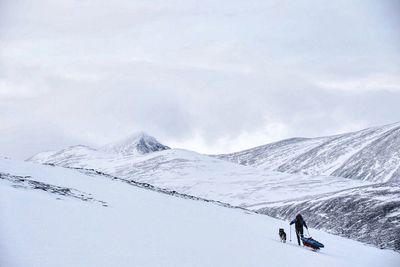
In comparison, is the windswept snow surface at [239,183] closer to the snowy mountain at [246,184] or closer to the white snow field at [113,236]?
the snowy mountain at [246,184]

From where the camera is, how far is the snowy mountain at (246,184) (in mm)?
94219

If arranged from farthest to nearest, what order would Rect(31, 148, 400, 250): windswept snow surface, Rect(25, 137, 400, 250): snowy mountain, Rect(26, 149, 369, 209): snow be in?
Rect(26, 149, 369, 209): snow, Rect(31, 148, 400, 250): windswept snow surface, Rect(25, 137, 400, 250): snowy mountain

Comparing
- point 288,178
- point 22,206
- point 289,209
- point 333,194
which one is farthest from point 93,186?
point 288,178

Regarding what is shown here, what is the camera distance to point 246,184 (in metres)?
148

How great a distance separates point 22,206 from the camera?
16.6 meters

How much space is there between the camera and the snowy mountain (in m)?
94.2

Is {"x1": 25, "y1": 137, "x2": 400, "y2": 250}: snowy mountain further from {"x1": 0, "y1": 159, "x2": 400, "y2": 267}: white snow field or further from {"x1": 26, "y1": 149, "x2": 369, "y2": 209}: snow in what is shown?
{"x1": 0, "y1": 159, "x2": 400, "y2": 267}: white snow field

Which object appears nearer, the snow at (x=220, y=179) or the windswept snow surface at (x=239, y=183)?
the windswept snow surface at (x=239, y=183)

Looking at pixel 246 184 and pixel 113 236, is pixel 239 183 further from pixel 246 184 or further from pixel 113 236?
pixel 113 236

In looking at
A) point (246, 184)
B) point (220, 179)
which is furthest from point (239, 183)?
point (220, 179)

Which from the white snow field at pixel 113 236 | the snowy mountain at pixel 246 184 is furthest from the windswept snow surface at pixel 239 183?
the white snow field at pixel 113 236

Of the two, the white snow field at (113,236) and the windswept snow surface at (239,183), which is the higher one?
the windswept snow surface at (239,183)

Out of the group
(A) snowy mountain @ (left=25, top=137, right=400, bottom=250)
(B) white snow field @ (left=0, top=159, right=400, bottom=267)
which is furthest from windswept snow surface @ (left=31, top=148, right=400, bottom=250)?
(B) white snow field @ (left=0, top=159, right=400, bottom=267)

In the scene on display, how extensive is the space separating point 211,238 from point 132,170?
160 metres
